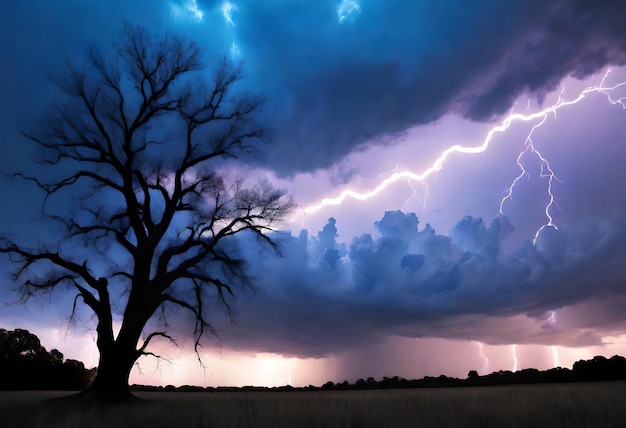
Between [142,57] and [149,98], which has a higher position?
[142,57]

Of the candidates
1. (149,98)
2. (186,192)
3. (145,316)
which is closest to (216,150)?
(186,192)

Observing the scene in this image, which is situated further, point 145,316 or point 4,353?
point 4,353

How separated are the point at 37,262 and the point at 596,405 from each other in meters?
20.4

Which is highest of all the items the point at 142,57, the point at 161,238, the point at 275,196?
the point at 142,57

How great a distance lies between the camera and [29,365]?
107ft

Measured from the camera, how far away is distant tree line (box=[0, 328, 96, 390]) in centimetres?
3158

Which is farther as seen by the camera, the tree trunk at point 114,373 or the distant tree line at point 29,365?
the distant tree line at point 29,365

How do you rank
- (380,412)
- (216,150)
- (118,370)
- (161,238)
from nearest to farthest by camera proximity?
(380,412), (118,370), (161,238), (216,150)

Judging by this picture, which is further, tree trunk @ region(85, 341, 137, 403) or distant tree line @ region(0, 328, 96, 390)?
distant tree line @ region(0, 328, 96, 390)

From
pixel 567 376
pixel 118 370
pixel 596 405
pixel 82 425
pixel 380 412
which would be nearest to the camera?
pixel 82 425

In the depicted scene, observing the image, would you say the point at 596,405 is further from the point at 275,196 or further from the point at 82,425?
the point at 275,196

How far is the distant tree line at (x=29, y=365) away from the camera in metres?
31.6

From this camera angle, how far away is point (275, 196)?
21516 mm

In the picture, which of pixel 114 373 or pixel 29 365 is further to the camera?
pixel 29 365
